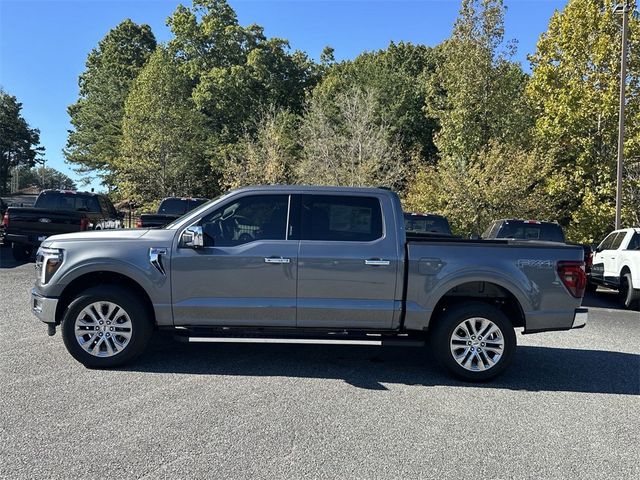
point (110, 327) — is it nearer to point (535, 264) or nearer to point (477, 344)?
point (477, 344)

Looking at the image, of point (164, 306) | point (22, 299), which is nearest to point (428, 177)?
point (22, 299)

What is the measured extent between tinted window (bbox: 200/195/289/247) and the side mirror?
0.16 meters

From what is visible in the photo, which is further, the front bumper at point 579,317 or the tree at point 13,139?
the tree at point 13,139

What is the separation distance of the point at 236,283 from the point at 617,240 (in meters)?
11.0

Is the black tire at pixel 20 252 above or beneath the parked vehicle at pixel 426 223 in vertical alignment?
beneath

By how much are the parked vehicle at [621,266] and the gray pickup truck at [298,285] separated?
6.48m

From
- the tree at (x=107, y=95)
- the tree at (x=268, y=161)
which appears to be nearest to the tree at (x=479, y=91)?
the tree at (x=268, y=161)

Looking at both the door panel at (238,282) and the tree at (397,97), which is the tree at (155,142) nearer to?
the tree at (397,97)

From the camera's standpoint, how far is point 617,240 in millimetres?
13000

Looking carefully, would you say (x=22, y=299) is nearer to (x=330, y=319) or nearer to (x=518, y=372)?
(x=330, y=319)

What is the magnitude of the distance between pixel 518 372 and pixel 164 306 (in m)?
3.91

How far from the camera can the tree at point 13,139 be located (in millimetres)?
66375

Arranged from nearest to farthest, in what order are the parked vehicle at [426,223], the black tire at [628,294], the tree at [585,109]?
the black tire at [628,294]
the parked vehicle at [426,223]
the tree at [585,109]

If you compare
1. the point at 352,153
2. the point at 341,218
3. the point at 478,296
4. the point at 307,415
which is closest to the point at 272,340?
the point at 307,415
